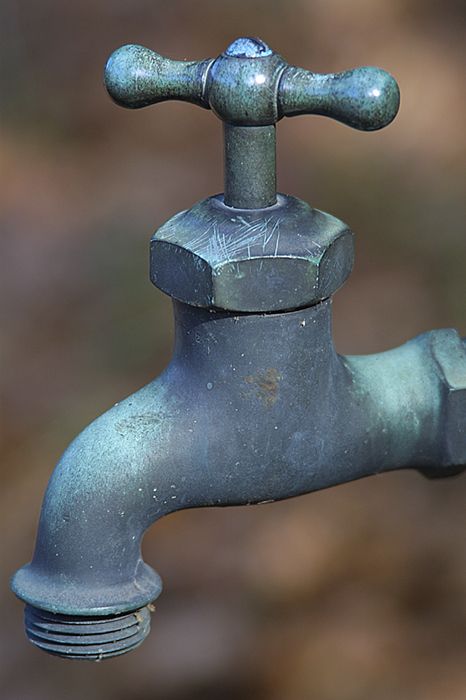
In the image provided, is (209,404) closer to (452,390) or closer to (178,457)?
(178,457)

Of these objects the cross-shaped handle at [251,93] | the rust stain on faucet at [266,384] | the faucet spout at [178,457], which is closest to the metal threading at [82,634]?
the faucet spout at [178,457]

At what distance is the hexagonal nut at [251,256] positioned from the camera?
808 mm

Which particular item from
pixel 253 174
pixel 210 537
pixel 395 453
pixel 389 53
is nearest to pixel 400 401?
pixel 395 453

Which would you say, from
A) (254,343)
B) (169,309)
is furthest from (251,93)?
(169,309)

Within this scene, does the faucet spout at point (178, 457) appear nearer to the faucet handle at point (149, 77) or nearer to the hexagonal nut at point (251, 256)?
the hexagonal nut at point (251, 256)

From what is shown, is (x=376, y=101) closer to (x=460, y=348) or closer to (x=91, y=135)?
(x=460, y=348)

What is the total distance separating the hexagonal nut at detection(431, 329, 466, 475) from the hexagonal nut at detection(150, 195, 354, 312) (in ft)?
0.42

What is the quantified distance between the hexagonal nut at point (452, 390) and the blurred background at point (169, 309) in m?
0.97

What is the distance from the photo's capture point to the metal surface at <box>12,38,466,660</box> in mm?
812

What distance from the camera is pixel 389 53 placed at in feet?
6.62

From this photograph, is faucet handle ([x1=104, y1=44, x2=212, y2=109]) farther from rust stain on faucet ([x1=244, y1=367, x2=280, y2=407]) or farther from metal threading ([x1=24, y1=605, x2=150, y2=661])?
metal threading ([x1=24, y1=605, x2=150, y2=661])

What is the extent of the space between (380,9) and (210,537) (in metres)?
0.75

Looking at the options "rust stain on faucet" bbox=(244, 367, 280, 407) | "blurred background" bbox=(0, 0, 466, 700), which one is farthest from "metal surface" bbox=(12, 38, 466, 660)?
"blurred background" bbox=(0, 0, 466, 700)

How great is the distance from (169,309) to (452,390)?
1.06 meters
